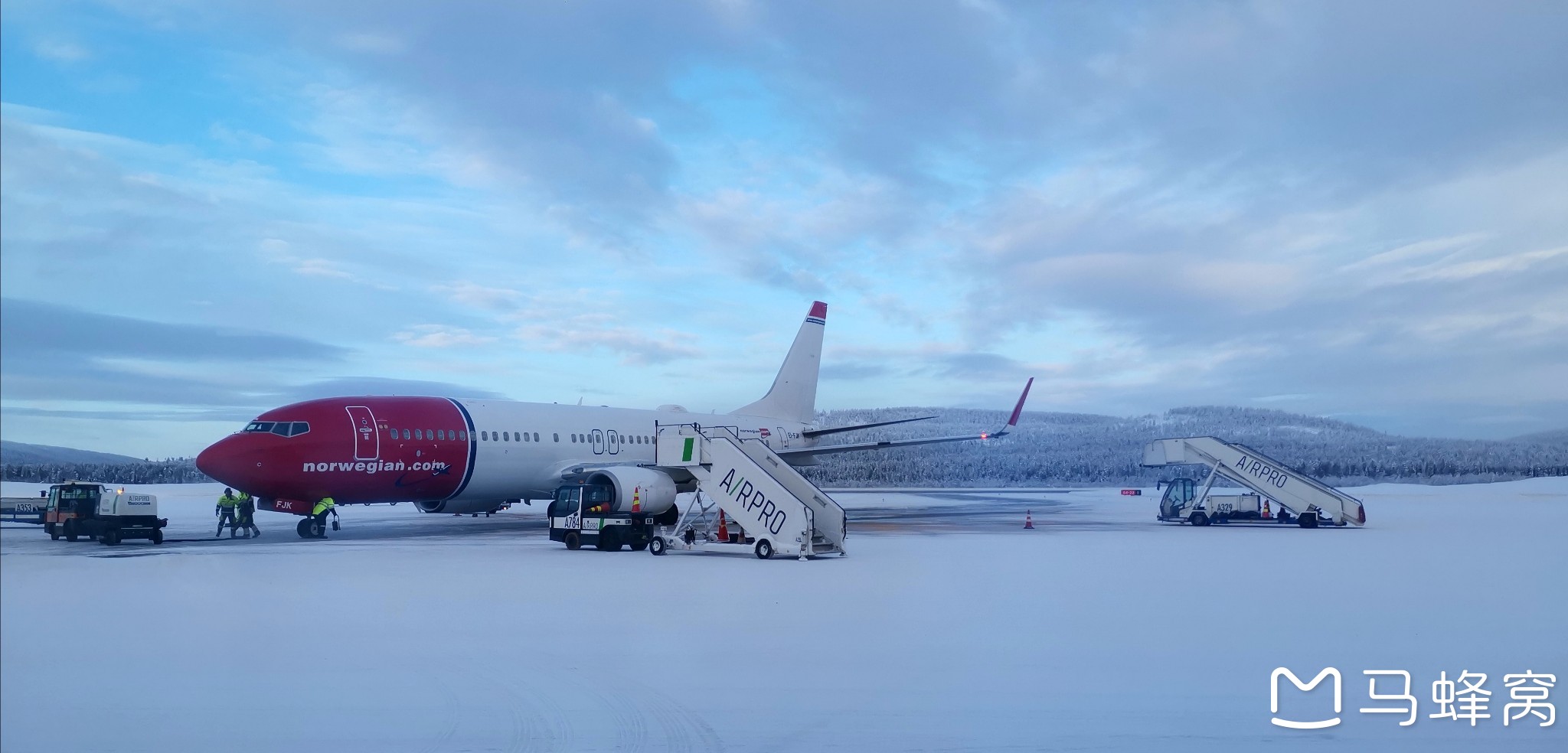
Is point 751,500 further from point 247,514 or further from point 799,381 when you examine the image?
point 799,381

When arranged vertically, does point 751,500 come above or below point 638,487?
below

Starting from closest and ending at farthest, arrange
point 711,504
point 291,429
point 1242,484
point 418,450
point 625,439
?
point 711,504, point 291,429, point 418,450, point 1242,484, point 625,439

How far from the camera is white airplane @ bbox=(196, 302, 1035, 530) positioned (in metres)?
24.0

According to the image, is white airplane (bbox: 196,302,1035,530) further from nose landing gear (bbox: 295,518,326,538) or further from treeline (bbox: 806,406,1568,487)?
treeline (bbox: 806,406,1568,487)

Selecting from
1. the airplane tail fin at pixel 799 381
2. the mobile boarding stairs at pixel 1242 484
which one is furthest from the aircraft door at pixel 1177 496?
the airplane tail fin at pixel 799 381

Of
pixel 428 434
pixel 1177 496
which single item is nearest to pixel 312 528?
pixel 428 434

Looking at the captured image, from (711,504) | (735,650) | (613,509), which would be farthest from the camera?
(613,509)

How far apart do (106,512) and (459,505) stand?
1108 cm

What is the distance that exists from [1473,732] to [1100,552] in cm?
1352

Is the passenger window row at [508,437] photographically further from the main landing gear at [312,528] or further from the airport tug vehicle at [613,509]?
the main landing gear at [312,528]

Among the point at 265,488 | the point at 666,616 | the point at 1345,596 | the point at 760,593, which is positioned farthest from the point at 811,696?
the point at 265,488

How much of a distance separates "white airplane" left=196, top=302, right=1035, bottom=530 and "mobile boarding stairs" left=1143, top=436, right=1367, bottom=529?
5.53 m

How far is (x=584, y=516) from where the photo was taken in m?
21.8

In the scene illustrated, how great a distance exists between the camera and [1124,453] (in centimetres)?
6694
